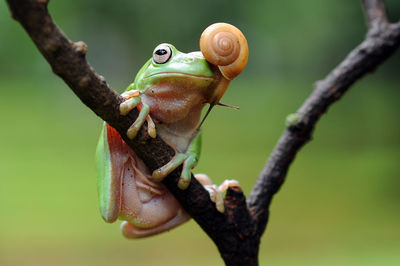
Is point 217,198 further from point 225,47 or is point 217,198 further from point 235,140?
point 235,140

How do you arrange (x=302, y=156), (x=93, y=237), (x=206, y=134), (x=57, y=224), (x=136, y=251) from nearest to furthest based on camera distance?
(x=136, y=251) → (x=93, y=237) → (x=57, y=224) → (x=302, y=156) → (x=206, y=134)

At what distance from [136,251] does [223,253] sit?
233 cm

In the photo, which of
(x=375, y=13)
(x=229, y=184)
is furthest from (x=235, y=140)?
(x=229, y=184)

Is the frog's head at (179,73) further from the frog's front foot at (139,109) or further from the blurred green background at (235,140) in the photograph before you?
the blurred green background at (235,140)

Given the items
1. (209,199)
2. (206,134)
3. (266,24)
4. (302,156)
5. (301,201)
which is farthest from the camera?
(266,24)

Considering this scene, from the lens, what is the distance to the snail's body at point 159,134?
957 mm

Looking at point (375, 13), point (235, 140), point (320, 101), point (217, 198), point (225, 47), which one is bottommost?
point (217, 198)

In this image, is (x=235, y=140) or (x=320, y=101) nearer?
(x=320, y=101)

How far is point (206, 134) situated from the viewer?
325 inches

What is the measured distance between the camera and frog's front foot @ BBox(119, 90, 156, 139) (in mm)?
901

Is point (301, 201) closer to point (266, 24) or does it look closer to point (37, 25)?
point (37, 25)

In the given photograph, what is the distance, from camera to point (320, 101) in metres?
1.37

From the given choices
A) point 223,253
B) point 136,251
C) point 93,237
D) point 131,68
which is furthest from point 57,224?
point 131,68

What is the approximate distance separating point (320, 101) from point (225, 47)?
59 centimetres
